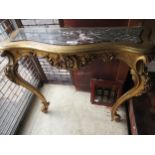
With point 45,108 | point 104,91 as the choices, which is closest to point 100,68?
point 104,91

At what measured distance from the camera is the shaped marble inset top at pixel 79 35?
2.68 ft

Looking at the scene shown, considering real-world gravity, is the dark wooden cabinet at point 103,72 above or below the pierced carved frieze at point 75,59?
below

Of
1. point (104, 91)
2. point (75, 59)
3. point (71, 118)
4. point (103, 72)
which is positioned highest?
point (75, 59)

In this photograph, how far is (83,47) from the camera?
2.50ft

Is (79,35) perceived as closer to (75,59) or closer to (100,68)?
(75,59)

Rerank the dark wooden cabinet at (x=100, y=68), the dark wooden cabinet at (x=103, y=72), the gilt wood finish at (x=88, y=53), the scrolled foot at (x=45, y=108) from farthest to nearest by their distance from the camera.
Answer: the scrolled foot at (x=45, y=108), the dark wooden cabinet at (x=103, y=72), the dark wooden cabinet at (x=100, y=68), the gilt wood finish at (x=88, y=53)

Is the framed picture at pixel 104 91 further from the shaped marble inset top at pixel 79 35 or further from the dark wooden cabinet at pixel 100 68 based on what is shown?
the shaped marble inset top at pixel 79 35

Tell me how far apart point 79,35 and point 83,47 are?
16cm

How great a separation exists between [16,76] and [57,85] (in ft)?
2.25

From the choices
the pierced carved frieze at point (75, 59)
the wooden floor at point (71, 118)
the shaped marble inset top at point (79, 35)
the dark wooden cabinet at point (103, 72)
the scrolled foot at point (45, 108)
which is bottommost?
the wooden floor at point (71, 118)

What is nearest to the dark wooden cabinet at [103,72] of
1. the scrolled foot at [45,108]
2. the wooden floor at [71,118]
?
the wooden floor at [71,118]
